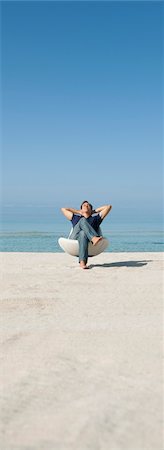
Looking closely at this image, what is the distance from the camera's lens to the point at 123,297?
4.84 m

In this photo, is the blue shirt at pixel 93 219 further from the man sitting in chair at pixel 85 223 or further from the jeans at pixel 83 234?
the jeans at pixel 83 234

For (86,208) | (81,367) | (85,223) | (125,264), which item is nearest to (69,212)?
(86,208)

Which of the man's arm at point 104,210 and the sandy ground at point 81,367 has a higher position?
the man's arm at point 104,210

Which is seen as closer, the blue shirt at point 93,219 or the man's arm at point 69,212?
the blue shirt at point 93,219

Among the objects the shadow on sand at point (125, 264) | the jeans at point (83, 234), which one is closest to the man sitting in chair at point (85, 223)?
the jeans at point (83, 234)

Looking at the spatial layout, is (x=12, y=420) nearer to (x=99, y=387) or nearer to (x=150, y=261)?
(x=99, y=387)

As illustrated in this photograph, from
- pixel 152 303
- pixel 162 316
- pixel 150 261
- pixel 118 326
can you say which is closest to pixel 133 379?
pixel 118 326

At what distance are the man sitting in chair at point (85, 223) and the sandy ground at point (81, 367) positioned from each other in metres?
1.52

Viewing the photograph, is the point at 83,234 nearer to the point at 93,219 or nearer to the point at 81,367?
the point at 93,219

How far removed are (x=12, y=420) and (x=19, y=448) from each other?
0.75ft

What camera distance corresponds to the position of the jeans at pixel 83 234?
23.0 feet

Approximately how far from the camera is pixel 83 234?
7031 mm

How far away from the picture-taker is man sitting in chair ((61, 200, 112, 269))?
23.1ft

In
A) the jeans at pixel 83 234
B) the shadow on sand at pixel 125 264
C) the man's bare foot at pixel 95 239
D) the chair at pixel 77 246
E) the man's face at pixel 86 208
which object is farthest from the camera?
the shadow on sand at pixel 125 264
